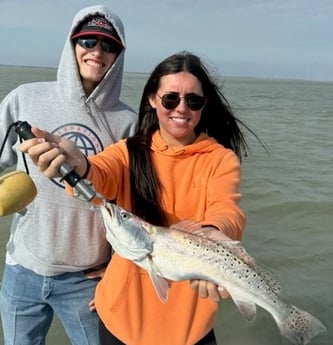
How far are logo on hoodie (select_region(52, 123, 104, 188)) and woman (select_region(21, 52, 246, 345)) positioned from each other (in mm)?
298

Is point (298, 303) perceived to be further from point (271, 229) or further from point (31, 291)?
point (31, 291)

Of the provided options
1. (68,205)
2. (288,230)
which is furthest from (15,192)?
(288,230)

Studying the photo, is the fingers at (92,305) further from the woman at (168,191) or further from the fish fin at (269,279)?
the fish fin at (269,279)

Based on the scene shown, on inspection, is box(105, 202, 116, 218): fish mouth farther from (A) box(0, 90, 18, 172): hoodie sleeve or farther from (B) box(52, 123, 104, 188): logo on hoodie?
(A) box(0, 90, 18, 172): hoodie sleeve

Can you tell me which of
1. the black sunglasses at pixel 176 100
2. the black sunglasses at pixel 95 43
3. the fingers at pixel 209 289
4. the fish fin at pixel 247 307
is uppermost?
the black sunglasses at pixel 95 43

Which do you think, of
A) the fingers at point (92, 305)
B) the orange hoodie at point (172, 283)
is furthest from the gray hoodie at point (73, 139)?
the orange hoodie at point (172, 283)

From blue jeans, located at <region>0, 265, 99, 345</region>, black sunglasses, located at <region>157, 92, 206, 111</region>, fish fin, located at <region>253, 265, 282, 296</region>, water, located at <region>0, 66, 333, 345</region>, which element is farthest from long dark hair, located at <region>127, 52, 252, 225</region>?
water, located at <region>0, 66, 333, 345</region>

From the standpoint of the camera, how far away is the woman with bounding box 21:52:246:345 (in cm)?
343

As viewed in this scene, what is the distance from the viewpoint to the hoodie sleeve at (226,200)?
10.3 ft

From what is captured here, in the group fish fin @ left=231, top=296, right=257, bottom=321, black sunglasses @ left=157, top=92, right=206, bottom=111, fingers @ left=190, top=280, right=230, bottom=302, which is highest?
black sunglasses @ left=157, top=92, right=206, bottom=111

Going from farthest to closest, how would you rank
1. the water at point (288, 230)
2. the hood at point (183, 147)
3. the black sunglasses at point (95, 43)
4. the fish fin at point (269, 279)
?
the water at point (288, 230), the black sunglasses at point (95, 43), the hood at point (183, 147), the fish fin at point (269, 279)

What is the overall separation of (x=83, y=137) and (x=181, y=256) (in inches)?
53.9

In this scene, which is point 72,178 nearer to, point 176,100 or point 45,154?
point 45,154

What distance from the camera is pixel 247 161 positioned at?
1575 centimetres
